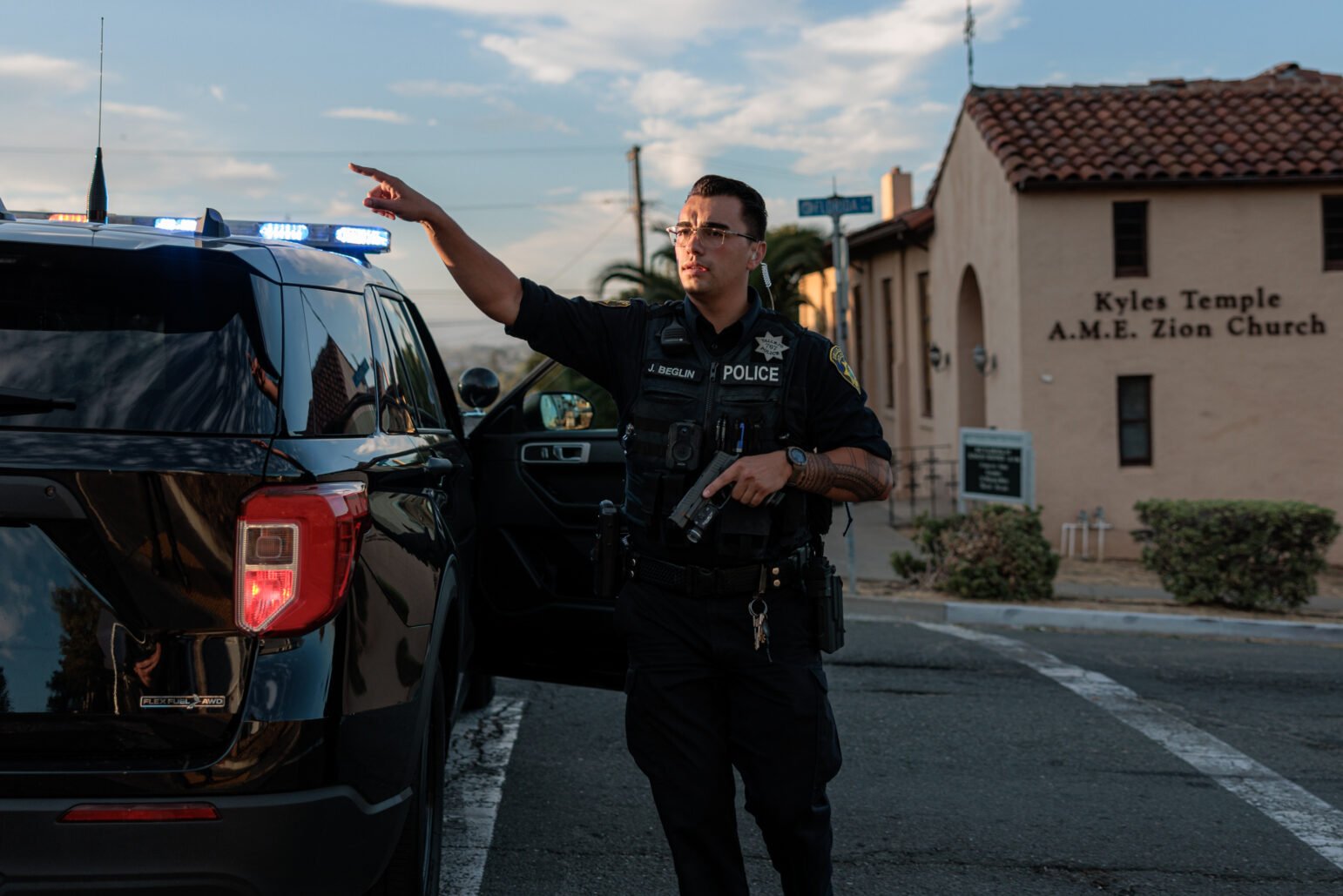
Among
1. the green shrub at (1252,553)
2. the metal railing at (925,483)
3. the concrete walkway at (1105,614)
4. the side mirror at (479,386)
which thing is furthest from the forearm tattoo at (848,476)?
the metal railing at (925,483)

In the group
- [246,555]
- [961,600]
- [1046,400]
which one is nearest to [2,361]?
[246,555]

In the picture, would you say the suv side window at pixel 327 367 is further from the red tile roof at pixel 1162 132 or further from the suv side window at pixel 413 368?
the red tile roof at pixel 1162 132

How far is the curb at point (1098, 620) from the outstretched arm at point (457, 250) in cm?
698

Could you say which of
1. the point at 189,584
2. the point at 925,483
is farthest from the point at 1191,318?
the point at 189,584

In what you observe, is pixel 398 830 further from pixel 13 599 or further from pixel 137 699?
pixel 13 599

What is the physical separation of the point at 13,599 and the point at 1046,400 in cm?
1549

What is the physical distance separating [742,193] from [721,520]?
83 cm

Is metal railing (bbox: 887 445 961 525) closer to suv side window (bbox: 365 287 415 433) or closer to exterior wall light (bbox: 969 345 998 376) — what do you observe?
exterior wall light (bbox: 969 345 998 376)

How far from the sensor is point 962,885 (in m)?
4.27

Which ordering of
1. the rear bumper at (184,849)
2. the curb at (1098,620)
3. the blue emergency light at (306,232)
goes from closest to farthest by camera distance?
the rear bumper at (184,849), the blue emergency light at (306,232), the curb at (1098,620)

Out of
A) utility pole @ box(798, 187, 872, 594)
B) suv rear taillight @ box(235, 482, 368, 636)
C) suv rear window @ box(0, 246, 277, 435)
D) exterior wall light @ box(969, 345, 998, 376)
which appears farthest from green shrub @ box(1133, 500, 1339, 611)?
Answer: suv rear window @ box(0, 246, 277, 435)

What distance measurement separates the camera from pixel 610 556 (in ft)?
11.3

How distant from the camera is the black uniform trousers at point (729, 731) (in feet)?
10.6

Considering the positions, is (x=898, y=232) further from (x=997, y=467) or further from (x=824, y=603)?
(x=824, y=603)
